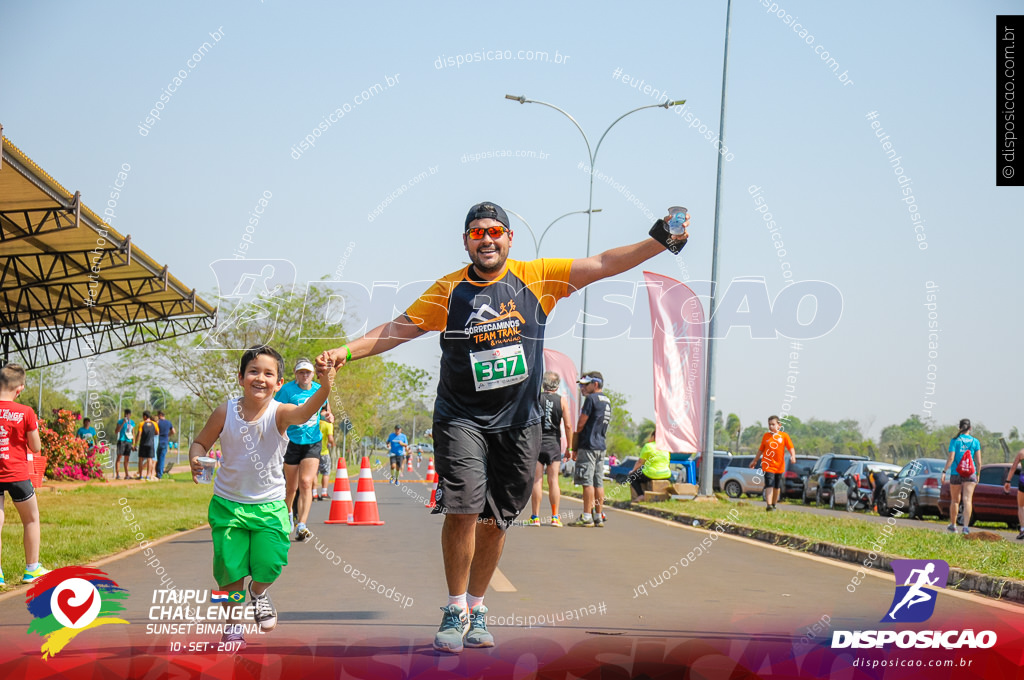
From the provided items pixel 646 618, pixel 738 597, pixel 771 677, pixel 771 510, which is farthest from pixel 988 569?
pixel 771 510

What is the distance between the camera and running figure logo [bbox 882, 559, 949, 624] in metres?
5.80

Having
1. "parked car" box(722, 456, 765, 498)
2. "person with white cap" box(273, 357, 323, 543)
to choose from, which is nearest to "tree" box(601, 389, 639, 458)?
"parked car" box(722, 456, 765, 498)

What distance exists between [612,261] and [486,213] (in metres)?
0.68

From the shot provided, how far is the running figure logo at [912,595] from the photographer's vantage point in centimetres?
580

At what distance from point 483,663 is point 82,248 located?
59.7 feet

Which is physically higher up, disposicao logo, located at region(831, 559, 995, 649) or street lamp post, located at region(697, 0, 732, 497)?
street lamp post, located at region(697, 0, 732, 497)

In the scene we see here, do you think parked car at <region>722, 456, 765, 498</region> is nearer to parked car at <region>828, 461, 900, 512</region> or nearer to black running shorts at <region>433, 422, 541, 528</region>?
parked car at <region>828, 461, 900, 512</region>

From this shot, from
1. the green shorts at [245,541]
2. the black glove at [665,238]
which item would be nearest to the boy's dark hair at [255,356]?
the green shorts at [245,541]

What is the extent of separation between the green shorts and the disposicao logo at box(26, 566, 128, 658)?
2.36ft

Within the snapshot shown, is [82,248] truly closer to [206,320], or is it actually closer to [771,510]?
[206,320]

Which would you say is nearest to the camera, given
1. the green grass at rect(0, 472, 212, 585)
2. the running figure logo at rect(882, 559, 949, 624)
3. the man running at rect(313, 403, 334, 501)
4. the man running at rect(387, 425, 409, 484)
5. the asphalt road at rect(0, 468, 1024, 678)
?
the asphalt road at rect(0, 468, 1024, 678)

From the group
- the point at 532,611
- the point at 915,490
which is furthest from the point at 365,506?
the point at 915,490

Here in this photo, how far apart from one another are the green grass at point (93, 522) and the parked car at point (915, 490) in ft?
42.5

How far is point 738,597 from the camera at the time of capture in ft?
23.1
